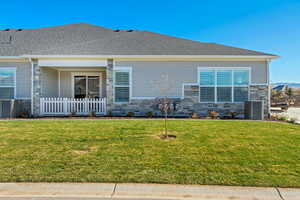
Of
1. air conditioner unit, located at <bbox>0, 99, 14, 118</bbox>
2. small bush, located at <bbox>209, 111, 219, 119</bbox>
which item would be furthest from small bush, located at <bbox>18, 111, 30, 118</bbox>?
small bush, located at <bbox>209, 111, 219, 119</bbox>

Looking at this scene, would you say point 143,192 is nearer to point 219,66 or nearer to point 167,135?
point 167,135

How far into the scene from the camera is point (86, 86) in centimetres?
1202

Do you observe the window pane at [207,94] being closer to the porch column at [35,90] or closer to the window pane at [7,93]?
the porch column at [35,90]

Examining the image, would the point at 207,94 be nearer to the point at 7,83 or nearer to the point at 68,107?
the point at 68,107

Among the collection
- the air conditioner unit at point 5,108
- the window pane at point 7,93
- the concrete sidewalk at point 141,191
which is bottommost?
the concrete sidewalk at point 141,191

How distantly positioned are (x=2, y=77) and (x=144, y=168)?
11.0 metres

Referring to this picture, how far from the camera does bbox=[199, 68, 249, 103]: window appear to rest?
990 centimetres

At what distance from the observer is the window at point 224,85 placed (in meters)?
9.90

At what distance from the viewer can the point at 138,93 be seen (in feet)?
32.7

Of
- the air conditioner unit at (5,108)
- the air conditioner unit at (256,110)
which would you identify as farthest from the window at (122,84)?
the air conditioner unit at (256,110)

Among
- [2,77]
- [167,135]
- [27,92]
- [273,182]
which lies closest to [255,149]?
[273,182]

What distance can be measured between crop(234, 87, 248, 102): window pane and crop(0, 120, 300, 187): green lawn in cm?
395

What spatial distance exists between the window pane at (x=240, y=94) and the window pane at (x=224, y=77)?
60 cm

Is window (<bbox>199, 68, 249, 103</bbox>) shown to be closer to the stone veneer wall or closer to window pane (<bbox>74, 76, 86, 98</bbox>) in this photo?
Result: the stone veneer wall
